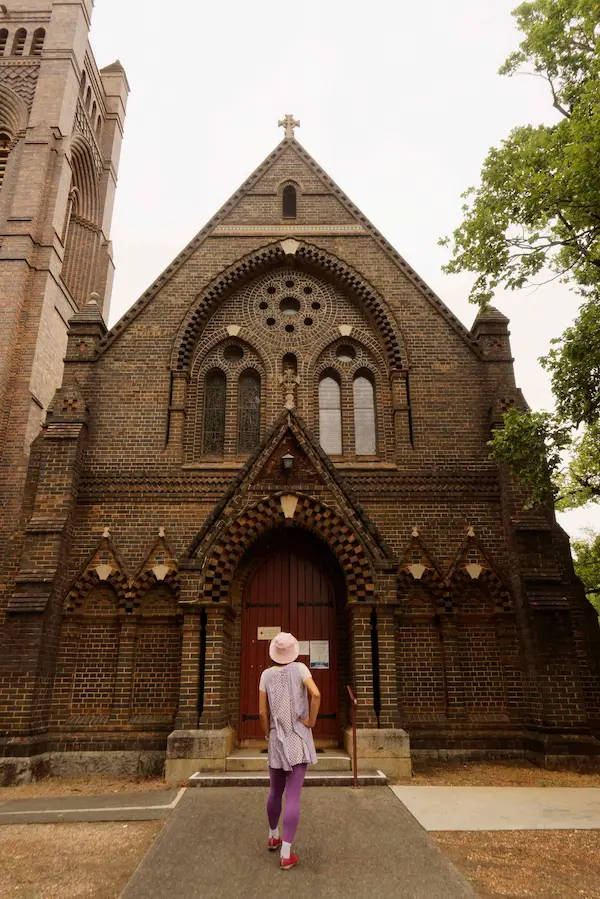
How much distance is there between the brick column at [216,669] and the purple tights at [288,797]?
437 cm

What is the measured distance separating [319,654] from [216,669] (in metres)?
2.31

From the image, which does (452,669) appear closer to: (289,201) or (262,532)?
(262,532)

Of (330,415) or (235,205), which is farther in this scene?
(235,205)

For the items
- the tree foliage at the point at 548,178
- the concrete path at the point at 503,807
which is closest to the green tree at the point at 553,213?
the tree foliage at the point at 548,178

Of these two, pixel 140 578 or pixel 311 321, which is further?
pixel 311 321

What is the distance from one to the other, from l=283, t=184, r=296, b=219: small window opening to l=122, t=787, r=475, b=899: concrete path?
13321 mm

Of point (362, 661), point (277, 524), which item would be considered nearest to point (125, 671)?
point (277, 524)

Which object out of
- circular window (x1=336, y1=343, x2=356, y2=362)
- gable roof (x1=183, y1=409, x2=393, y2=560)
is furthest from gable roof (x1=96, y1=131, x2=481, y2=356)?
gable roof (x1=183, y1=409, x2=393, y2=560)

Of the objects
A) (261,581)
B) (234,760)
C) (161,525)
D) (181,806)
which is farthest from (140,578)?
(181,806)

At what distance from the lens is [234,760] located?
9430 mm

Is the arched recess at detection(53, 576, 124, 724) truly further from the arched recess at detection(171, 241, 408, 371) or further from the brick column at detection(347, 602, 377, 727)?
the arched recess at detection(171, 241, 408, 371)

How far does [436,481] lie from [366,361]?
11.2ft

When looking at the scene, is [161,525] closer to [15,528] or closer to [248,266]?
[15,528]

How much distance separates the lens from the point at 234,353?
14.3m
